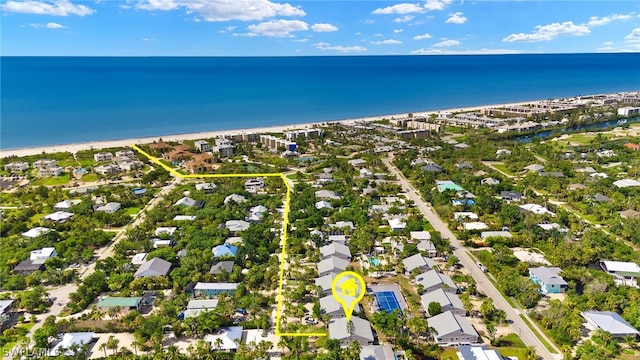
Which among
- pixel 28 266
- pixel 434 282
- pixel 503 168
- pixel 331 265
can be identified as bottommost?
pixel 434 282

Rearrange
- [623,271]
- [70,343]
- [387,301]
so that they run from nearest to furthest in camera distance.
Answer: [70,343] → [387,301] → [623,271]

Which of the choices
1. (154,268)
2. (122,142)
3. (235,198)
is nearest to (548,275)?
(154,268)

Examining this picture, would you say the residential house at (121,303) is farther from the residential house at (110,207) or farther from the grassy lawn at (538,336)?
the grassy lawn at (538,336)

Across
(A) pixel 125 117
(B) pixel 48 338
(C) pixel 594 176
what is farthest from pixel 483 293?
(A) pixel 125 117

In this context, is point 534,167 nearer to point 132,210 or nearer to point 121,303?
point 132,210

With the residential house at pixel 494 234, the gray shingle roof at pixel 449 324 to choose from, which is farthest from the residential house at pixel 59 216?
Answer: the residential house at pixel 494 234

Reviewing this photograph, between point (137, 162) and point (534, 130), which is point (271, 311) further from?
point (534, 130)
